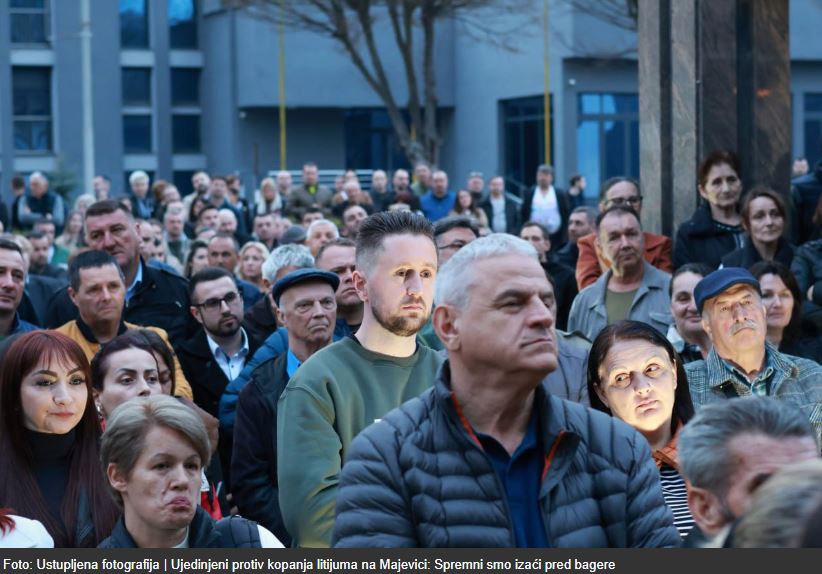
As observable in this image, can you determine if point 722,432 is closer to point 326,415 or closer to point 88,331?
point 326,415

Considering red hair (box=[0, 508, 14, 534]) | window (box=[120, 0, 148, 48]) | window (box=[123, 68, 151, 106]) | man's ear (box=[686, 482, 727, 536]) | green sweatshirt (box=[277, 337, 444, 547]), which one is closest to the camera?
man's ear (box=[686, 482, 727, 536])

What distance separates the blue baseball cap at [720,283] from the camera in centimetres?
656

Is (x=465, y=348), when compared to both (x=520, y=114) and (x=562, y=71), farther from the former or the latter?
(x=520, y=114)

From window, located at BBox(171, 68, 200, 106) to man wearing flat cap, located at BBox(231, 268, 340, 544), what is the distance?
1494 inches

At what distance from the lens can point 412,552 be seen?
3674 mm

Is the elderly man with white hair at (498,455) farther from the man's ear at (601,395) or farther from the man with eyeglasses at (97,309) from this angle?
the man with eyeglasses at (97,309)

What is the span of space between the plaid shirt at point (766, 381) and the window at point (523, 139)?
3194 cm

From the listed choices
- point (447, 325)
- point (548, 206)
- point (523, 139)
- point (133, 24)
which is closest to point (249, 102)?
point (133, 24)

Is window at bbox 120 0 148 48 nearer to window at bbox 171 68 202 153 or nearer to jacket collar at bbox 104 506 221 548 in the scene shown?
window at bbox 171 68 202 153

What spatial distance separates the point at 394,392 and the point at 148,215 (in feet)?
49.5

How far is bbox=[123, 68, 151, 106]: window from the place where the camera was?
43.3 meters

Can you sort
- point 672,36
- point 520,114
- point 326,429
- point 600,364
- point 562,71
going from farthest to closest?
point 520,114 → point 562,71 → point 672,36 → point 600,364 → point 326,429

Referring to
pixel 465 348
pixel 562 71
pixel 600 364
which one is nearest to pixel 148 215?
pixel 600 364

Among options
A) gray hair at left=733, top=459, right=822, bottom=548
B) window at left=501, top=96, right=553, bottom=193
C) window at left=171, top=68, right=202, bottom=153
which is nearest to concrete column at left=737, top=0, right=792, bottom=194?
gray hair at left=733, top=459, right=822, bottom=548
